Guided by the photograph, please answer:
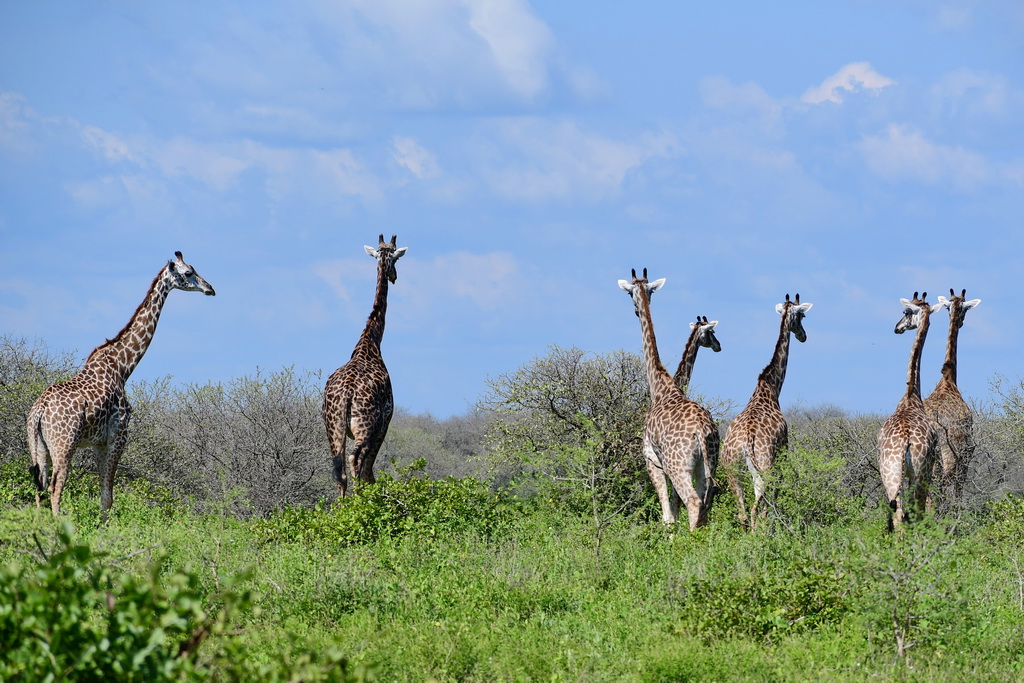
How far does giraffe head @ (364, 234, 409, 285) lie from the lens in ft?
57.0

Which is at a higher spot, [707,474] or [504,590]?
[707,474]

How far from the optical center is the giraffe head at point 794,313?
16.6 metres

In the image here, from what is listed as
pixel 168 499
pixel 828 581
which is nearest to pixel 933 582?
pixel 828 581

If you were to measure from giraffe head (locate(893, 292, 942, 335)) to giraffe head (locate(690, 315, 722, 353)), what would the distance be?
3.63 meters

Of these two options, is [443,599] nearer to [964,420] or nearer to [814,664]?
[814,664]

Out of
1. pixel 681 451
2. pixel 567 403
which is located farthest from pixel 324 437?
pixel 681 451

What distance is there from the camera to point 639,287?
16.2 meters

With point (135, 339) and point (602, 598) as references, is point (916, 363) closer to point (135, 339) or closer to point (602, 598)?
point (602, 598)

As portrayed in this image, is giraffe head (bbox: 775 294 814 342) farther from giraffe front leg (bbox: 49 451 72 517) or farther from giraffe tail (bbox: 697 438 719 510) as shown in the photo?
giraffe front leg (bbox: 49 451 72 517)

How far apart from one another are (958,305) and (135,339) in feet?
→ 43.7

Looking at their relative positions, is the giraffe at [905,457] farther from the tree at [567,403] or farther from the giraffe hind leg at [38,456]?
the giraffe hind leg at [38,456]

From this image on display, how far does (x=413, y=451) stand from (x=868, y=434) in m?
16.5

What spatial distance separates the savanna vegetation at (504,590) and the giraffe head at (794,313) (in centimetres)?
290

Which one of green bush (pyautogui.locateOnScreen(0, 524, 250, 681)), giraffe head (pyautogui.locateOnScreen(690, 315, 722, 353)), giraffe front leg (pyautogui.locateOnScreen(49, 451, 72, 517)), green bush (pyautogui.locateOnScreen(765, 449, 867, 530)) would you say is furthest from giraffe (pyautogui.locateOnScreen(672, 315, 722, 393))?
green bush (pyautogui.locateOnScreen(0, 524, 250, 681))
